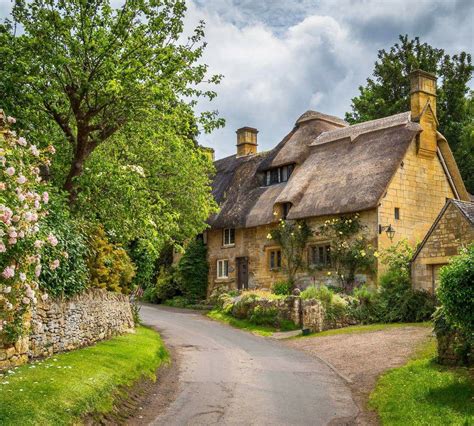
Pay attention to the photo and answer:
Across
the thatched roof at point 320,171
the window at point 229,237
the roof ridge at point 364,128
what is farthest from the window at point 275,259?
the roof ridge at point 364,128

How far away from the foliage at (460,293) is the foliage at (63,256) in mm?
8034

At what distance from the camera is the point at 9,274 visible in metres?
8.58

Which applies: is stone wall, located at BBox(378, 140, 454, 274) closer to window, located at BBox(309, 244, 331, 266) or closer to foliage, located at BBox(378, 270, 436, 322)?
foliage, located at BBox(378, 270, 436, 322)

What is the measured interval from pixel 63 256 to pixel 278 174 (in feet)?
78.3

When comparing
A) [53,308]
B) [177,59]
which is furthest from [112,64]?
[53,308]

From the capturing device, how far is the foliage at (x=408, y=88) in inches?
1729

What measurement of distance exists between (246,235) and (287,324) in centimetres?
1132

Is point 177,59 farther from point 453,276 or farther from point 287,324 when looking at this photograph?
point 287,324

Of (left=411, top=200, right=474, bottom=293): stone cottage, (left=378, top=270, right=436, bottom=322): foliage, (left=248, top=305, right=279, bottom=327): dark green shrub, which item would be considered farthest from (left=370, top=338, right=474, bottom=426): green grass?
(left=248, top=305, right=279, bottom=327): dark green shrub

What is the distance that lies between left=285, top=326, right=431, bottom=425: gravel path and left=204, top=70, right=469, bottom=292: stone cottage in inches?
278

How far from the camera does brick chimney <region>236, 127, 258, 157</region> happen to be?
44094mm

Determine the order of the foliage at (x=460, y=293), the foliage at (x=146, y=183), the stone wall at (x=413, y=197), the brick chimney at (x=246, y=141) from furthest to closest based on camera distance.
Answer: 1. the brick chimney at (x=246, y=141)
2. the stone wall at (x=413, y=197)
3. the foliage at (x=146, y=183)
4. the foliage at (x=460, y=293)

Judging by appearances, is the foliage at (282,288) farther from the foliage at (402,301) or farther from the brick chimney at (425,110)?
the brick chimney at (425,110)

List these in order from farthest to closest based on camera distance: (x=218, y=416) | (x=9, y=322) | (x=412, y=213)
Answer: (x=412, y=213) < (x=218, y=416) < (x=9, y=322)
